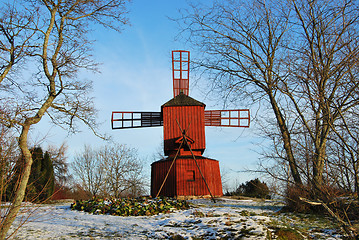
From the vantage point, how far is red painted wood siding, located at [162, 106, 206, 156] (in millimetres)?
18453

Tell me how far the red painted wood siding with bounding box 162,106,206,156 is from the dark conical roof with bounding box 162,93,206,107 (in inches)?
7.7

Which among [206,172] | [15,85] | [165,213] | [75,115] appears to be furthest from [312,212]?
[15,85]

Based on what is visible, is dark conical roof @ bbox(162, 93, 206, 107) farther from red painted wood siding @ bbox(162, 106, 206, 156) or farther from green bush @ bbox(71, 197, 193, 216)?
green bush @ bbox(71, 197, 193, 216)

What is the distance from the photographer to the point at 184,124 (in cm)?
1858

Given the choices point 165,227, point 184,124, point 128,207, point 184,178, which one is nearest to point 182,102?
point 184,124

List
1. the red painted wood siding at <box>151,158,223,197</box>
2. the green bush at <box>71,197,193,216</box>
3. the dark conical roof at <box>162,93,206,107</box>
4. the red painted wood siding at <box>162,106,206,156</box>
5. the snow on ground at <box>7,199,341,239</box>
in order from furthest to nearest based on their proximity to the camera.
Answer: the dark conical roof at <box>162,93,206,107</box> < the red painted wood siding at <box>162,106,206,156</box> < the red painted wood siding at <box>151,158,223,197</box> < the green bush at <box>71,197,193,216</box> < the snow on ground at <box>7,199,341,239</box>

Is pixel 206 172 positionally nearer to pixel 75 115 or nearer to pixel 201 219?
pixel 201 219

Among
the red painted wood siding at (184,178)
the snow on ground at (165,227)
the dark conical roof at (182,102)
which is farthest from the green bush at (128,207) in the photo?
the dark conical roof at (182,102)

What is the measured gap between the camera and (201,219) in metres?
9.57

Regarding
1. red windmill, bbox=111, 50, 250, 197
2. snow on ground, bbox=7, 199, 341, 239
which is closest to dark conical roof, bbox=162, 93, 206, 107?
red windmill, bbox=111, 50, 250, 197

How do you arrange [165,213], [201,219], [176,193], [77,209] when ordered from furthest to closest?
1. [176,193]
2. [77,209]
3. [165,213]
4. [201,219]

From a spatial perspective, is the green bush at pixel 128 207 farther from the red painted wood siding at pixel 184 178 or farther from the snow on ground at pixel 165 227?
the red painted wood siding at pixel 184 178

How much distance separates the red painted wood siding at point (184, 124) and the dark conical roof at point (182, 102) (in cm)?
20

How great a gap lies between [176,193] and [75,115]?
8.30 meters
